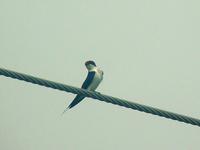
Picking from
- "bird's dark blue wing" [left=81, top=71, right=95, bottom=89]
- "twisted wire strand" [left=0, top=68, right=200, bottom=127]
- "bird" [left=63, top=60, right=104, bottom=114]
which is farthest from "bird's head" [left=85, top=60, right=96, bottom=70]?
"twisted wire strand" [left=0, top=68, right=200, bottom=127]

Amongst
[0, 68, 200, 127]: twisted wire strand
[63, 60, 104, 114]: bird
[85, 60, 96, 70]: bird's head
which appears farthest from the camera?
[85, 60, 96, 70]: bird's head

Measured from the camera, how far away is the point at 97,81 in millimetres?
6648

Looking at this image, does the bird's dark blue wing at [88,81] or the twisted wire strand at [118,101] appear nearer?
the twisted wire strand at [118,101]

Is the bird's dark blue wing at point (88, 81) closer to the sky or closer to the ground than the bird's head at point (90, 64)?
closer to the ground

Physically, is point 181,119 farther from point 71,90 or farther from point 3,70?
point 3,70

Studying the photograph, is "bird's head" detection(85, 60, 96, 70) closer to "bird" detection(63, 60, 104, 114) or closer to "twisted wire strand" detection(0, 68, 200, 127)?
"bird" detection(63, 60, 104, 114)

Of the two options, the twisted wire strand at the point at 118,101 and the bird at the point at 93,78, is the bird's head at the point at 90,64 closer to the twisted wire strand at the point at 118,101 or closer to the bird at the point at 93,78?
the bird at the point at 93,78

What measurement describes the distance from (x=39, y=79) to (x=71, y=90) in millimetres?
207

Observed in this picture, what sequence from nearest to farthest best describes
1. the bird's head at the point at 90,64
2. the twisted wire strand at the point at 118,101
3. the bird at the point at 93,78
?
the twisted wire strand at the point at 118,101 < the bird at the point at 93,78 < the bird's head at the point at 90,64

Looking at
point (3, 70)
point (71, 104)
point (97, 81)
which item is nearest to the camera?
point (3, 70)

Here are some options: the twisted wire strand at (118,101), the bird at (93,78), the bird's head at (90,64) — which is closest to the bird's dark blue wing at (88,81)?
the bird at (93,78)

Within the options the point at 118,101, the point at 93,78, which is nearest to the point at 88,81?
the point at 93,78

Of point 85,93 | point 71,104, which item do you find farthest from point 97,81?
point 85,93

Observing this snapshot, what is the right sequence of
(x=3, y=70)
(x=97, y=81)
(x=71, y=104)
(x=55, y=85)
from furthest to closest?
(x=97, y=81)
(x=71, y=104)
(x=55, y=85)
(x=3, y=70)
